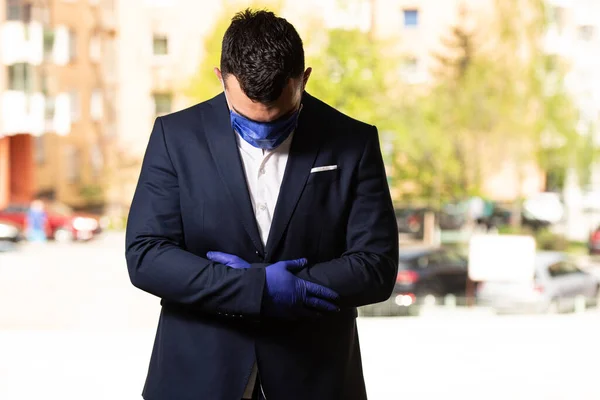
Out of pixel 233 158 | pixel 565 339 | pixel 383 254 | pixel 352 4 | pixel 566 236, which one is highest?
pixel 352 4

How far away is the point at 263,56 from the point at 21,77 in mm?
15204

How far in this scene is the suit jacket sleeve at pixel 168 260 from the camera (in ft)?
3.48

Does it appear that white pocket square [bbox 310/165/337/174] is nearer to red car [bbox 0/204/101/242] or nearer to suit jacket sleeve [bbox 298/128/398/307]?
suit jacket sleeve [bbox 298/128/398/307]

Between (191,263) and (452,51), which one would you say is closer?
(191,263)

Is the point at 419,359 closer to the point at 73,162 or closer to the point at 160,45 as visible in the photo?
the point at 73,162

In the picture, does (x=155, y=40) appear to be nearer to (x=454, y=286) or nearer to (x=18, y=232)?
(x=18, y=232)

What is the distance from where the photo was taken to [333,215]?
113 centimetres

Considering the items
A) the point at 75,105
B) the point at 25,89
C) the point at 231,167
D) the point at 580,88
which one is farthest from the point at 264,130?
the point at 580,88

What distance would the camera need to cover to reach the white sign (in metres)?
8.87

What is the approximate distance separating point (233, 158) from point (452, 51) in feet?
57.5

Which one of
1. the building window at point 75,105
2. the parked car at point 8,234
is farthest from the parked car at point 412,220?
the parked car at point 8,234

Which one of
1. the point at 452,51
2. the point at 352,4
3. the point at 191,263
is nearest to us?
the point at 191,263

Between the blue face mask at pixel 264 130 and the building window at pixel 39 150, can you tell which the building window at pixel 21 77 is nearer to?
the building window at pixel 39 150

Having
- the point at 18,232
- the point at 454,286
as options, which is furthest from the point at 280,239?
the point at 18,232
